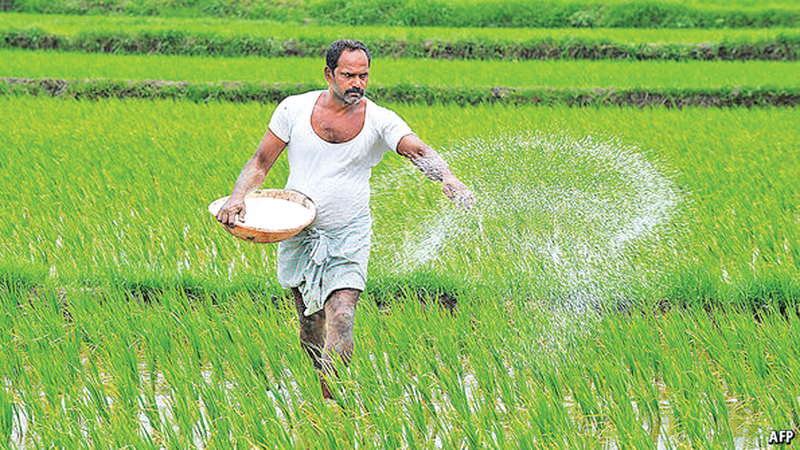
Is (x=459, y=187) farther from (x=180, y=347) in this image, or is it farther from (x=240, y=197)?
(x=180, y=347)

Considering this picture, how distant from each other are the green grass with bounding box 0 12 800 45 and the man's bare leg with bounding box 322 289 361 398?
9571 millimetres

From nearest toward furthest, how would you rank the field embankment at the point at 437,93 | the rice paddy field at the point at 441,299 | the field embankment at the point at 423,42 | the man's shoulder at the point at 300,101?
the rice paddy field at the point at 441,299 < the man's shoulder at the point at 300,101 < the field embankment at the point at 437,93 < the field embankment at the point at 423,42

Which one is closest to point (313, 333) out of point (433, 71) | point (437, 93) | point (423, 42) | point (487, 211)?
point (487, 211)

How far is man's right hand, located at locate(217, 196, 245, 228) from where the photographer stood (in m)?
2.78

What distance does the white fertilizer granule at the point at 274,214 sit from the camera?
2.76 meters

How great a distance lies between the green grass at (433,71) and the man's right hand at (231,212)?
635 centimetres

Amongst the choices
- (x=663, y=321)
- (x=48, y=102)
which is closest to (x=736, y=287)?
(x=663, y=321)

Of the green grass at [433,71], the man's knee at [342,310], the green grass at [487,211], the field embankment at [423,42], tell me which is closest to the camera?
the man's knee at [342,310]

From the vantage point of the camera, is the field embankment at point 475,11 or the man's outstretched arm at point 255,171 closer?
the man's outstretched arm at point 255,171

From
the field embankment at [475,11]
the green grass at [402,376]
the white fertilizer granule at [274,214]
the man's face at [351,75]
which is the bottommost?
the field embankment at [475,11]

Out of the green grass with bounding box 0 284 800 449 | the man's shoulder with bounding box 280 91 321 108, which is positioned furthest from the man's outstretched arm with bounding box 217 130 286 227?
the green grass with bounding box 0 284 800 449

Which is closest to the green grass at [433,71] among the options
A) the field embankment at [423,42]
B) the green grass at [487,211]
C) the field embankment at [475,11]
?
the field embankment at [423,42]

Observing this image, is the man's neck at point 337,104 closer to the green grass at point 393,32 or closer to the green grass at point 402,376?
the green grass at point 402,376

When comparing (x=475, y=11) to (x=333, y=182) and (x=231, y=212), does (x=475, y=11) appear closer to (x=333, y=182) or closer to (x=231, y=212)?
(x=333, y=182)
